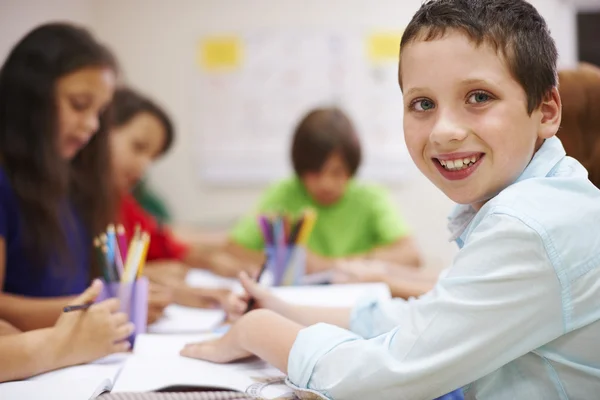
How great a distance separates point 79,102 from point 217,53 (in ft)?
6.95

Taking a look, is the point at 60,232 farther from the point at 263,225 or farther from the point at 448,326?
the point at 448,326

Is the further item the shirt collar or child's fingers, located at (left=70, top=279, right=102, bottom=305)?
child's fingers, located at (left=70, top=279, right=102, bottom=305)

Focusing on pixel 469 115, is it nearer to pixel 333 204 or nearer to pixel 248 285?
pixel 248 285

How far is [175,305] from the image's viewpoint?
4.49 ft

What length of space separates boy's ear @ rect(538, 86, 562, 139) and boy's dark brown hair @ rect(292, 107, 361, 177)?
1285 mm

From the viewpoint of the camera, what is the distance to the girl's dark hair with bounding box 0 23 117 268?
121 centimetres

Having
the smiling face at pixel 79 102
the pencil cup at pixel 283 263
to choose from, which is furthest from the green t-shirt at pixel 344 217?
the smiling face at pixel 79 102

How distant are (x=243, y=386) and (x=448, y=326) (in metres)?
0.26

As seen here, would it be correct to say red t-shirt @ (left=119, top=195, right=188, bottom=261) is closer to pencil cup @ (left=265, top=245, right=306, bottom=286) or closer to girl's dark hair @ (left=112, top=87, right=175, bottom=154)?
girl's dark hair @ (left=112, top=87, right=175, bottom=154)

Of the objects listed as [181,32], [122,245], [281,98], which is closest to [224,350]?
[122,245]

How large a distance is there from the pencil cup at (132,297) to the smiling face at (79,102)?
1.41ft

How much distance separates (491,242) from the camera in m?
0.62

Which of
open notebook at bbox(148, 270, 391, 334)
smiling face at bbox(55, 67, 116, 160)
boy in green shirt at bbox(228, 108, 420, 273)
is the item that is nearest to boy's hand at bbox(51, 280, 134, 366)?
open notebook at bbox(148, 270, 391, 334)

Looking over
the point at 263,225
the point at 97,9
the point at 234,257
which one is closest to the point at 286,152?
the point at 97,9
